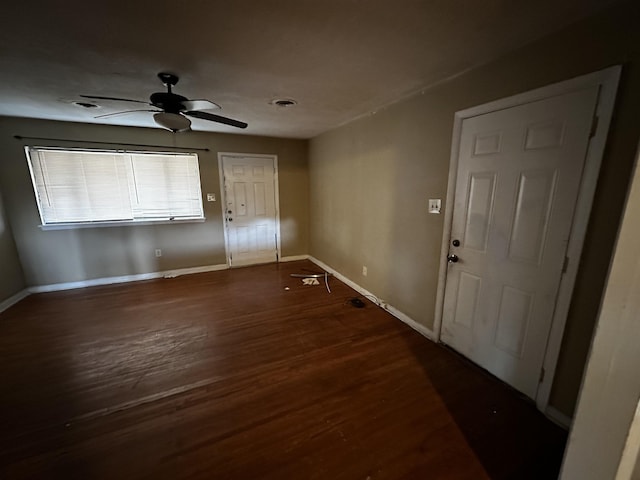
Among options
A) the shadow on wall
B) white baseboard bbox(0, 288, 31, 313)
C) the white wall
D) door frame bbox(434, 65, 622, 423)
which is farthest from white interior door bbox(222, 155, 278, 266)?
the white wall

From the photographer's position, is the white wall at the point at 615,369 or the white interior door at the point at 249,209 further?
the white interior door at the point at 249,209

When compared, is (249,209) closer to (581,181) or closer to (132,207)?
(132,207)

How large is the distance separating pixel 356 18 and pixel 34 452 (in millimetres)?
3109

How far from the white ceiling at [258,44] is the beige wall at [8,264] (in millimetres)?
1827

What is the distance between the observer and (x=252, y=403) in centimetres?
185

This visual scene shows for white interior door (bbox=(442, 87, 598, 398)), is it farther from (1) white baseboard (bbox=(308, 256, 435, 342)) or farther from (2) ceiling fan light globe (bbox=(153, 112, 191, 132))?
(2) ceiling fan light globe (bbox=(153, 112, 191, 132))

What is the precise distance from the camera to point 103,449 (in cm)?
154

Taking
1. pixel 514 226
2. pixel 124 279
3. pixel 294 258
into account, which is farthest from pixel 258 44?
pixel 124 279

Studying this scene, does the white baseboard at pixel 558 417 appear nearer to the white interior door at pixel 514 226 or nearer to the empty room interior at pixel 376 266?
the empty room interior at pixel 376 266

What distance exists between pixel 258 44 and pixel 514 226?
216 cm

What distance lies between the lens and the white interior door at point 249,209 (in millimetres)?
4699

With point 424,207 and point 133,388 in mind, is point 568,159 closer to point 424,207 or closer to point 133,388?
point 424,207

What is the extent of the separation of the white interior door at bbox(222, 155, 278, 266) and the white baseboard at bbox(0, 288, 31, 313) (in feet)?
9.25

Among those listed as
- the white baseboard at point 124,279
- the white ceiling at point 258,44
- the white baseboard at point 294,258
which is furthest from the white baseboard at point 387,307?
the white ceiling at point 258,44
